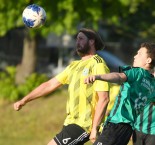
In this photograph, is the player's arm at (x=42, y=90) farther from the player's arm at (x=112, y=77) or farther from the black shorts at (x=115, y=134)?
the player's arm at (x=112, y=77)

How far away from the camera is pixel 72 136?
273 inches

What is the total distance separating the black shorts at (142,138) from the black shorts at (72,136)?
0.79 m

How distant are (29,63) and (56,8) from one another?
10.3ft

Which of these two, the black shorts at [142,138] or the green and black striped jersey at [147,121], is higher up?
the green and black striped jersey at [147,121]

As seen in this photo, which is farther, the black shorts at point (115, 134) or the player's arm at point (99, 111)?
the player's arm at point (99, 111)

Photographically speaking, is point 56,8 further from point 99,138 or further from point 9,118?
point 99,138

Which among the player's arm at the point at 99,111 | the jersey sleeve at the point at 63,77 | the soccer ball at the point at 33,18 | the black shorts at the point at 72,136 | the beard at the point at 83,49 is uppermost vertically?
the soccer ball at the point at 33,18

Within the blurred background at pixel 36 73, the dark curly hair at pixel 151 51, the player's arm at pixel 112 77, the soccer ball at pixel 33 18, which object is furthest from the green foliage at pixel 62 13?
the player's arm at pixel 112 77

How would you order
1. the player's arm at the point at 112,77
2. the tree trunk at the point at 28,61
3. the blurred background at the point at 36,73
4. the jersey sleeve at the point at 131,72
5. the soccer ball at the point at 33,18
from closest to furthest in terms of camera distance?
1. the player's arm at the point at 112,77
2. the jersey sleeve at the point at 131,72
3. the soccer ball at the point at 33,18
4. the blurred background at the point at 36,73
5. the tree trunk at the point at 28,61

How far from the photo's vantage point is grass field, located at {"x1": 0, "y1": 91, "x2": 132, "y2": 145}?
16.2 meters

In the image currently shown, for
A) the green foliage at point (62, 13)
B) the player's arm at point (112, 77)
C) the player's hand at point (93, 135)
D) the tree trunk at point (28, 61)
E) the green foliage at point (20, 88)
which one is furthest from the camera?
the tree trunk at point (28, 61)

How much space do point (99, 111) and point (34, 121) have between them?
11.1 m

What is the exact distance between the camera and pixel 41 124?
17453mm

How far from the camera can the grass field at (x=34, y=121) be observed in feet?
53.2
